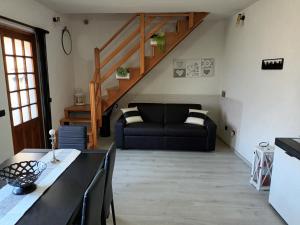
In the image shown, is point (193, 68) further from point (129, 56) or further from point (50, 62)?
point (50, 62)

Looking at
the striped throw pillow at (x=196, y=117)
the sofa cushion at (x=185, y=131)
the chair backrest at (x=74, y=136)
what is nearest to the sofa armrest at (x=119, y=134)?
the sofa cushion at (x=185, y=131)

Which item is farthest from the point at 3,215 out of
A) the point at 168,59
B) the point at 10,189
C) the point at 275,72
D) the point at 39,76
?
the point at 168,59

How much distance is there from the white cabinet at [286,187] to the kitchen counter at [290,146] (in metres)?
0.06

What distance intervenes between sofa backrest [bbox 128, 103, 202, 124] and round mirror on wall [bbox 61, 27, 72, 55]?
1975mm

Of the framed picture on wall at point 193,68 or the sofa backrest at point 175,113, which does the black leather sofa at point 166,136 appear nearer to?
the sofa backrest at point 175,113

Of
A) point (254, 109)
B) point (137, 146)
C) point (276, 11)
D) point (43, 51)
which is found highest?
point (276, 11)

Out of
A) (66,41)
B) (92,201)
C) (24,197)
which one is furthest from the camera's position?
(66,41)

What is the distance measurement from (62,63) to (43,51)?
0.84 m

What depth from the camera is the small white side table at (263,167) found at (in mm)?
2814

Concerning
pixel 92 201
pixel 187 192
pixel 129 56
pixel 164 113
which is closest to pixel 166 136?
pixel 164 113

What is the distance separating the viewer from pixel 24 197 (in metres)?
1.48

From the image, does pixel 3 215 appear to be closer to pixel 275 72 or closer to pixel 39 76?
pixel 39 76

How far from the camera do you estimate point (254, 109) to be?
139 inches

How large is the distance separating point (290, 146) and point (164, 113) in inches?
116
